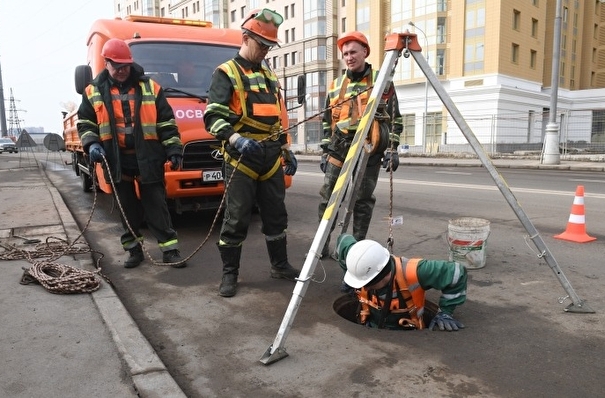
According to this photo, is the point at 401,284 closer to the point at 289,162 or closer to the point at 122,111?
the point at 289,162

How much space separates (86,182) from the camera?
11328 millimetres

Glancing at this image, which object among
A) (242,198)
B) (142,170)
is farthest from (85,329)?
(142,170)

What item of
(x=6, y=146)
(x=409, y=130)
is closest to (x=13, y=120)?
(x=6, y=146)

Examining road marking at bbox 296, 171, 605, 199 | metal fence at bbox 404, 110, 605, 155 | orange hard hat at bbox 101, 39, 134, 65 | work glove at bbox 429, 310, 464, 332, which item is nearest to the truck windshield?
orange hard hat at bbox 101, 39, 134, 65

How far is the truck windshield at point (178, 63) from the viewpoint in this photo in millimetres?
6332

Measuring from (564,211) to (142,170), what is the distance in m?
6.53

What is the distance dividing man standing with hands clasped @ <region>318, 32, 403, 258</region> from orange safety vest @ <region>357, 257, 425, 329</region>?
3.10ft

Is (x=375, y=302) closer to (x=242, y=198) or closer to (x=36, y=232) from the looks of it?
(x=242, y=198)

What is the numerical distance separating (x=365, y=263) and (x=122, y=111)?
9.65 feet

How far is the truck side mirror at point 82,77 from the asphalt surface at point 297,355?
3.08m

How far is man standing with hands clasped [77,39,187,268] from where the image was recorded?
15.7 feet

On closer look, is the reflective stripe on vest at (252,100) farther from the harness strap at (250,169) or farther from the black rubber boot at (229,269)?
the black rubber boot at (229,269)

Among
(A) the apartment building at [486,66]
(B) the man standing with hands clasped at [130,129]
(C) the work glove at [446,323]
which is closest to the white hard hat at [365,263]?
(C) the work glove at [446,323]

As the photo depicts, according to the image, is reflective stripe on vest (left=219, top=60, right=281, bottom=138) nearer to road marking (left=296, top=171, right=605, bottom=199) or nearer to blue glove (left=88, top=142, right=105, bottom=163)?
blue glove (left=88, top=142, right=105, bottom=163)
